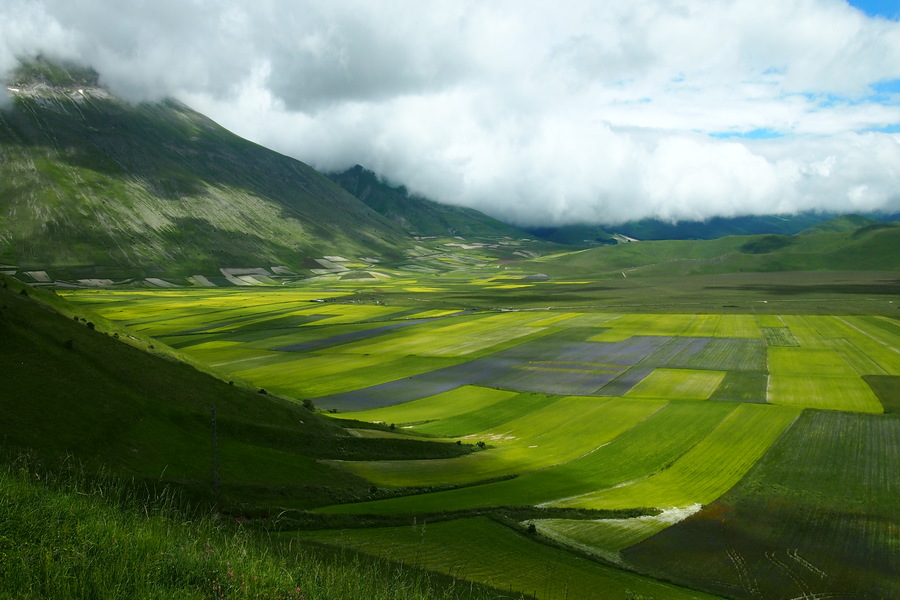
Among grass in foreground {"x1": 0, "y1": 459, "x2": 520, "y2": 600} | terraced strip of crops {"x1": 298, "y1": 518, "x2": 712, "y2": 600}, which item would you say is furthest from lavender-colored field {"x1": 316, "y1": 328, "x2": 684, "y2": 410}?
grass in foreground {"x1": 0, "y1": 459, "x2": 520, "y2": 600}

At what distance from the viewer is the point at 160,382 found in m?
46.2

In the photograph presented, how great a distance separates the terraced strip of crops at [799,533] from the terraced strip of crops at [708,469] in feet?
4.68

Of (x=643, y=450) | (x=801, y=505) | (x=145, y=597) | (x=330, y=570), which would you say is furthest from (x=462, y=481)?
(x=145, y=597)

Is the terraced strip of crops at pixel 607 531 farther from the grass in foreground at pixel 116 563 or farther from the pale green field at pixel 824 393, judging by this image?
the pale green field at pixel 824 393

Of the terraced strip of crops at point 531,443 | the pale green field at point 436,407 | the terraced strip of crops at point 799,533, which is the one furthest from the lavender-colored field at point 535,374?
the terraced strip of crops at point 799,533

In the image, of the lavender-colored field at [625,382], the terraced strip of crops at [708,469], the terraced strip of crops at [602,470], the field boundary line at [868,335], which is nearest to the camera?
the terraced strip of crops at [602,470]

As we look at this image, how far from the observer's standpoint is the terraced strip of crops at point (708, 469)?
4153 centimetres

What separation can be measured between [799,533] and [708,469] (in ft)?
41.5

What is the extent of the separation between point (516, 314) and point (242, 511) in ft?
448

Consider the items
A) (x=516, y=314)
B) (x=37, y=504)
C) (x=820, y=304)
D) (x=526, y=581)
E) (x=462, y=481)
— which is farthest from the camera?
(x=820, y=304)

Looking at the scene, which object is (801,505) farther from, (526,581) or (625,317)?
(625,317)

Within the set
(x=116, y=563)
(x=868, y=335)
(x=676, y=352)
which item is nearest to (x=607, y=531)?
(x=116, y=563)

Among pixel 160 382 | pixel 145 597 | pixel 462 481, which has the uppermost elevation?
pixel 145 597

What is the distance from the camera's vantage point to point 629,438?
57.0 m
